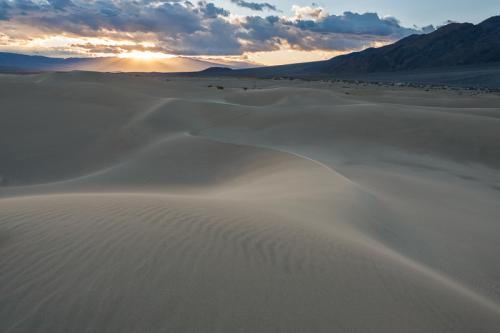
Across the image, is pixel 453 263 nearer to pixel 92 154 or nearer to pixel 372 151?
pixel 372 151

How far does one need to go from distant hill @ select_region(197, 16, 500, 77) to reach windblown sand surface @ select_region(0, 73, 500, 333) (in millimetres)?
111458

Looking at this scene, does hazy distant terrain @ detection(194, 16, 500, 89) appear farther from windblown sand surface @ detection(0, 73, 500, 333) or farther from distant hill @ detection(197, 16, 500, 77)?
windblown sand surface @ detection(0, 73, 500, 333)

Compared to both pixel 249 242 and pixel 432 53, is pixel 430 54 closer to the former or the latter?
pixel 432 53

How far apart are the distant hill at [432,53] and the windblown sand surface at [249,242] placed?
111 metres

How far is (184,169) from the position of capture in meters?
9.16

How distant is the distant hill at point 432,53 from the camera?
117375 millimetres

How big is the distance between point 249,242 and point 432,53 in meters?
144

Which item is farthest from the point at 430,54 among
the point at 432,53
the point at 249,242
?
the point at 249,242

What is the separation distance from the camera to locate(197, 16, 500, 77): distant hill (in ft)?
385

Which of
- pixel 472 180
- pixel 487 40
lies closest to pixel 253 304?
pixel 472 180

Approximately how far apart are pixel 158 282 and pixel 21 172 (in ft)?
28.7

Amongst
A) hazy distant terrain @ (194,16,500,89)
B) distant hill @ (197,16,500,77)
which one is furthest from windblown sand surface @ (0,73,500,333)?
distant hill @ (197,16,500,77)

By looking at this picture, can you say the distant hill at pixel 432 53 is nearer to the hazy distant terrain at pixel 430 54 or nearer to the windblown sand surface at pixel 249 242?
the hazy distant terrain at pixel 430 54

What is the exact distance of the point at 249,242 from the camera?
341 centimetres
